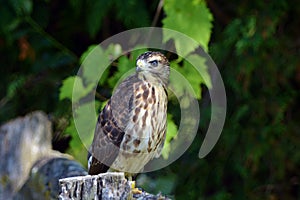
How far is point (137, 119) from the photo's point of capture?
3.18m

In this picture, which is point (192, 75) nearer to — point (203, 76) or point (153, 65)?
point (203, 76)

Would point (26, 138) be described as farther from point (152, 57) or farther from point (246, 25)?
point (246, 25)

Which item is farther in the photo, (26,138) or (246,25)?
(246,25)

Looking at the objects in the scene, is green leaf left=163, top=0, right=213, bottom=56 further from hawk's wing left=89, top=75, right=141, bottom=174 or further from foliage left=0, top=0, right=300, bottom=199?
hawk's wing left=89, top=75, right=141, bottom=174

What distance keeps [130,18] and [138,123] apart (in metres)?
1.80

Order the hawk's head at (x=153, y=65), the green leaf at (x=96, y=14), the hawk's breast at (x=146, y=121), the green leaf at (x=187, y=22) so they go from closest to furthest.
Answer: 1. the hawk's head at (x=153, y=65)
2. the hawk's breast at (x=146, y=121)
3. the green leaf at (x=187, y=22)
4. the green leaf at (x=96, y=14)

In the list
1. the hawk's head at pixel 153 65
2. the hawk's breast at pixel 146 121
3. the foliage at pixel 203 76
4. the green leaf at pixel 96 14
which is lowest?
the foliage at pixel 203 76

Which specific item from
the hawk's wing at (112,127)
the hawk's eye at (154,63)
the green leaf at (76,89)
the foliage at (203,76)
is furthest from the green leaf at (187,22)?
the hawk's eye at (154,63)

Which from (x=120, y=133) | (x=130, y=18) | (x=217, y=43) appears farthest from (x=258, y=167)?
(x=120, y=133)

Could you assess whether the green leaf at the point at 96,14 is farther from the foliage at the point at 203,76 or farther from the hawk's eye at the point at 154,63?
the hawk's eye at the point at 154,63

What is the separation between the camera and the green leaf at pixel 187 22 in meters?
4.19

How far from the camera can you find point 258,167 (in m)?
5.11

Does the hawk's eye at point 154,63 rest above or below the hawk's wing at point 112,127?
above

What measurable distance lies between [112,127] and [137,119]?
0.51ft
